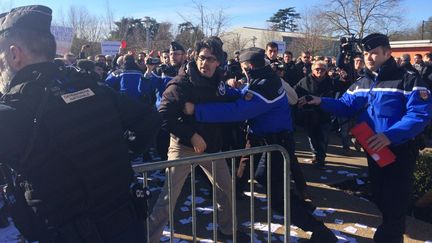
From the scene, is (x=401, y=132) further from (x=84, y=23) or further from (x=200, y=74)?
(x=84, y=23)

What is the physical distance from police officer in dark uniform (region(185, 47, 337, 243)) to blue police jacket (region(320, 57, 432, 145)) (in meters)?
0.76

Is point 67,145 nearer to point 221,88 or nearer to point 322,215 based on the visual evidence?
point 221,88

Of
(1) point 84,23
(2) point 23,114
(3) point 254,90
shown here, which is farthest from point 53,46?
(1) point 84,23

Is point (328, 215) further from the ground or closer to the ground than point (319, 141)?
closer to the ground

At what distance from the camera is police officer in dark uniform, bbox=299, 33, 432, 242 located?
3.39 meters

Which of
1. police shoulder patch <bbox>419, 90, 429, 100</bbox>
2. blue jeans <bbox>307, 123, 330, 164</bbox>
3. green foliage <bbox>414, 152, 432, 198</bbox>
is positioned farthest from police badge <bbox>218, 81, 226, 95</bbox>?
blue jeans <bbox>307, 123, 330, 164</bbox>

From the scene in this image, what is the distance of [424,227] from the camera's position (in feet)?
14.7

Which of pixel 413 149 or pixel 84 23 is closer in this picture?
pixel 413 149

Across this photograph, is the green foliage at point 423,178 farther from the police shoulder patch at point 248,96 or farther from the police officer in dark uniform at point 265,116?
the police shoulder patch at point 248,96

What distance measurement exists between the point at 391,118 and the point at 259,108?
114cm

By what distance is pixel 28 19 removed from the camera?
178cm

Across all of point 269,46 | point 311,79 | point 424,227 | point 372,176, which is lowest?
point 424,227

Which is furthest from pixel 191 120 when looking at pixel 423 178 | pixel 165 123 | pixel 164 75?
pixel 164 75

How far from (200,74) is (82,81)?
5.88ft
